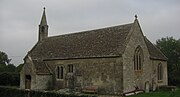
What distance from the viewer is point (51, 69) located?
3828 cm

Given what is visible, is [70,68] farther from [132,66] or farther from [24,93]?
[24,93]

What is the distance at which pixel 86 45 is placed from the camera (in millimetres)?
35469

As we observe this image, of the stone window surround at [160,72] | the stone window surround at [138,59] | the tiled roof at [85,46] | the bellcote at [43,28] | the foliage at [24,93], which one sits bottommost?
the foliage at [24,93]

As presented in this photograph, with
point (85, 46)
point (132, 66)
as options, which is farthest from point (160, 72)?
point (85, 46)

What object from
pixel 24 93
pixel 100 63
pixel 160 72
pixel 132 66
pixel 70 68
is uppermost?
pixel 100 63

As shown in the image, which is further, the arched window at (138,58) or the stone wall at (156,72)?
the stone wall at (156,72)

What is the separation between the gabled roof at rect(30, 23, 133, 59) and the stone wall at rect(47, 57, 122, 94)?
82cm

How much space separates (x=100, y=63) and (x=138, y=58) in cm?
554

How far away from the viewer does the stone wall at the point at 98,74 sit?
2970 cm

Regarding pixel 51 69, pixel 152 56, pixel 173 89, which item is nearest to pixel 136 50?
pixel 152 56

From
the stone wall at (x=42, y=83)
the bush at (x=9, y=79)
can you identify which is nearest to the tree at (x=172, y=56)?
the stone wall at (x=42, y=83)

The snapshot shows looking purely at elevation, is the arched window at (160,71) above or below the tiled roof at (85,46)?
below

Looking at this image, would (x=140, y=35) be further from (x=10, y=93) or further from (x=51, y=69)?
(x=10, y=93)

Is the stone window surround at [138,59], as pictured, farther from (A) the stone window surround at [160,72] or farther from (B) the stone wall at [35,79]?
(B) the stone wall at [35,79]
